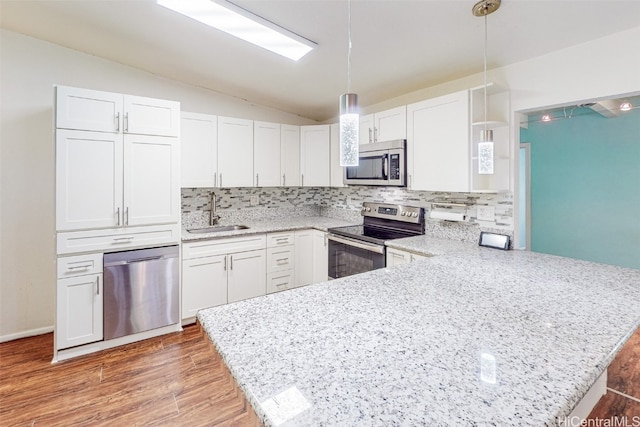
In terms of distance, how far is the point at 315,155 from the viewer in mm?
3678

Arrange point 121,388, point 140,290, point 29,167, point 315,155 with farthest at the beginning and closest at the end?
point 315,155, point 29,167, point 140,290, point 121,388

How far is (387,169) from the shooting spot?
280 centimetres

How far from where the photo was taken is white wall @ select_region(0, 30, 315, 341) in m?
2.57

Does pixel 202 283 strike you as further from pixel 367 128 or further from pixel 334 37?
pixel 334 37

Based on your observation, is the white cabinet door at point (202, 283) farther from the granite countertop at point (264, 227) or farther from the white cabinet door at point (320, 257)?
the white cabinet door at point (320, 257)

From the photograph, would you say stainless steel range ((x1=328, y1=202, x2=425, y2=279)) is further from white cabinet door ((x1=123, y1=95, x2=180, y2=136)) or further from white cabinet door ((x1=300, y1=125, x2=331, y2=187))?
white cabinet door ((x1=123, y1=95, x2=180, y2=136))

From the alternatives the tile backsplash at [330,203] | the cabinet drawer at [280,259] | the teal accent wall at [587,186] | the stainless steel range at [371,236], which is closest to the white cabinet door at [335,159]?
the tile backsplash at [330,203]

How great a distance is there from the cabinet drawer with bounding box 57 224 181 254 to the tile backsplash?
709 millimetres

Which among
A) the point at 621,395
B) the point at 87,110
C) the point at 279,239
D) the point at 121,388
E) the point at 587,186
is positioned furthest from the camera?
the point at 587,186

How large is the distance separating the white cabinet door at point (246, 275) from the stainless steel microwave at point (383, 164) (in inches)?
52.4

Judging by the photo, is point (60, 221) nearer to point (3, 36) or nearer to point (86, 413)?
point (86, 413)

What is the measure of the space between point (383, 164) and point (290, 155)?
130cm

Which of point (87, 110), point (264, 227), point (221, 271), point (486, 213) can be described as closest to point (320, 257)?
point (264, 227)

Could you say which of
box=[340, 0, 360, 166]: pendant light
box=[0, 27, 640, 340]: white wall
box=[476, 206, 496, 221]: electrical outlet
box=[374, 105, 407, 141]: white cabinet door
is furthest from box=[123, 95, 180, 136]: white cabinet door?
box=[476, 206, 496, 221]: electrical outlet
